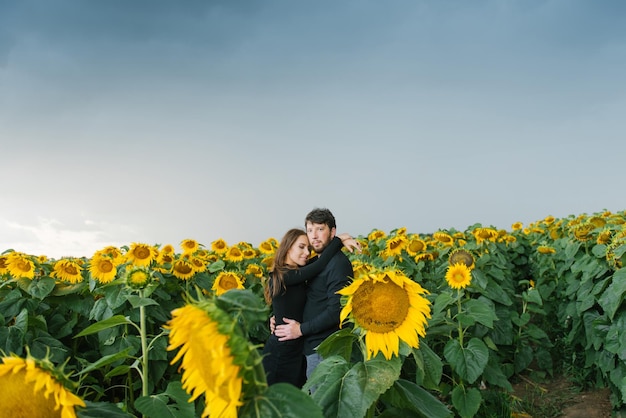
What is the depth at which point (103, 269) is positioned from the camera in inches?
220

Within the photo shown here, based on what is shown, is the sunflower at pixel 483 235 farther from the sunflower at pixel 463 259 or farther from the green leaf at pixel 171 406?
the green leaf at pixel 171 406

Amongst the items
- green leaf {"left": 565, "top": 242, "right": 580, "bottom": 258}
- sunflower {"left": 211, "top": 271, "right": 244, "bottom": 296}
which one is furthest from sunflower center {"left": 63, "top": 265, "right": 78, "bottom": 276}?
green leaf {"left": 565, "top": 242, "right": 580, "bottom": 258}

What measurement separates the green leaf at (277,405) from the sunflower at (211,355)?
0.02 m

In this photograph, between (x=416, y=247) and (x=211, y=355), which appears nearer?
(x=211, y=355)

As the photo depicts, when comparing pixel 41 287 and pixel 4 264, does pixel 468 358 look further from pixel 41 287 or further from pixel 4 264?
pixel 4 264

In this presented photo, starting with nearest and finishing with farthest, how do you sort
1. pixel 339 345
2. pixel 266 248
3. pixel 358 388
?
1. pixel 358 388
2. pixel 339 345
3. pixel 266 248

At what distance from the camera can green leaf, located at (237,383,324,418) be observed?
96cm

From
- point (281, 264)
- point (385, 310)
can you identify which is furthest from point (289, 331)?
point (385, 310)

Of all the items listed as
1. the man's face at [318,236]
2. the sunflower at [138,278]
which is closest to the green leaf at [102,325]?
the sunflower at [138,278]

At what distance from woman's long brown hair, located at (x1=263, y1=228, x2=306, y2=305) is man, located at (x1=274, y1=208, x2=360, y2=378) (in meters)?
0.14

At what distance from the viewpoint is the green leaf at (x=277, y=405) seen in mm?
959

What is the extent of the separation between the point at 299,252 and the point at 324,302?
48cm

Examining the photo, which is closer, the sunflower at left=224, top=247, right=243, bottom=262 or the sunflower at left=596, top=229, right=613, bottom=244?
the sunflower at left=596, top=229, right=613, bottom=244

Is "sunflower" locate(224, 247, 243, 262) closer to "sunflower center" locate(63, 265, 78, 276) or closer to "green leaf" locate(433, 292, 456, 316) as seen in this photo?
"sunflower center" locate(63, 265, 78, 276)
